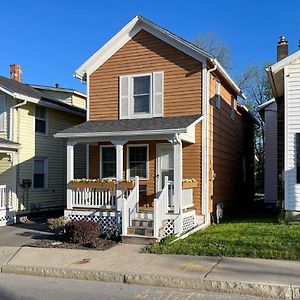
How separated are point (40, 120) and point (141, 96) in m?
6.07

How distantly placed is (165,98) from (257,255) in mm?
7649

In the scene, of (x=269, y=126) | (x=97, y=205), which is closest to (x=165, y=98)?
(x=97, y=205)

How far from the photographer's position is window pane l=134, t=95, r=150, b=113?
16219mm

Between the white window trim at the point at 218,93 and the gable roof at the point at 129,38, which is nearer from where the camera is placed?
the gable roof at the point at 129,38

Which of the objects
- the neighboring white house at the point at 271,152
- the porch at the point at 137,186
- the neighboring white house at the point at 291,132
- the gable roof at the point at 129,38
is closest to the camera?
the porch at the point at 137,186

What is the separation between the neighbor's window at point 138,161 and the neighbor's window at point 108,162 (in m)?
0.71

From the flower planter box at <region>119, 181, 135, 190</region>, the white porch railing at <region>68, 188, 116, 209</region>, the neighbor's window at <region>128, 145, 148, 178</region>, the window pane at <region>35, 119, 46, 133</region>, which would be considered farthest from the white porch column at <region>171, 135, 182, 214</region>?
the window pane at <region>35, 119, 46, 133</region>

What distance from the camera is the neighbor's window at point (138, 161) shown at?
15922 millimetres

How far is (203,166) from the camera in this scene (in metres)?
15.2

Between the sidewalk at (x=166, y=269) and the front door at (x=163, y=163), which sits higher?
the front door at (x=163, y=163)

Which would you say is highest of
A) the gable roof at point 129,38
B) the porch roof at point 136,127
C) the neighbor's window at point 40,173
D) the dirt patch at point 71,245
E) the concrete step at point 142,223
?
the gable roof at point 129,38

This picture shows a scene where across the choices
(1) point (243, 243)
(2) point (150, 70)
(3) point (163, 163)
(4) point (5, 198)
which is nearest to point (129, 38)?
(2) point (150, 70)

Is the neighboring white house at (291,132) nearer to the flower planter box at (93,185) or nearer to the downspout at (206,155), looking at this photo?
the downspout at (206,155)

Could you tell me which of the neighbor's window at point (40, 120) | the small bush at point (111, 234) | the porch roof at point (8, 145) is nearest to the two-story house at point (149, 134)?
the small bush at point (111, 234)
